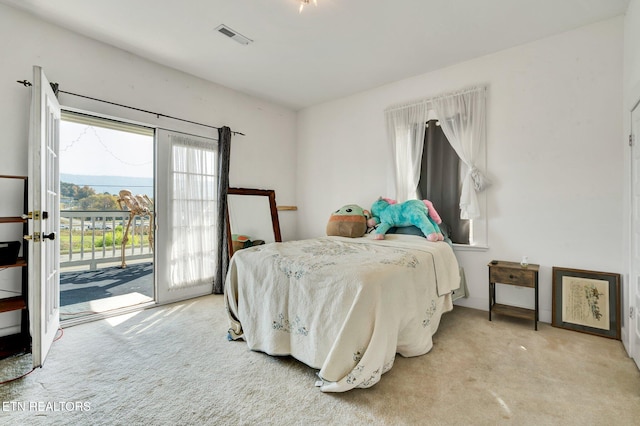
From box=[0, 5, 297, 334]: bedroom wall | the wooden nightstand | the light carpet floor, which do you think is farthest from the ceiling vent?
the wooden nightstand

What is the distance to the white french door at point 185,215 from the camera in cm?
323

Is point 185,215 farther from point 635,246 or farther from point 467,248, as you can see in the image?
point 635,246

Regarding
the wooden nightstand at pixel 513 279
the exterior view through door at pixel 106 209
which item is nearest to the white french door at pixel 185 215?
the exterior view through door at pixel 106 209

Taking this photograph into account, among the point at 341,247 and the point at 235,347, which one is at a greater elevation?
the point at 341,247

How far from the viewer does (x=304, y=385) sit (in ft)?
5.66

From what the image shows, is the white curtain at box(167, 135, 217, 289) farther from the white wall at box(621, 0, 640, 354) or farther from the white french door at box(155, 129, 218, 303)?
the white wall at box(621, 0, 640, 354)

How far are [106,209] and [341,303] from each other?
5043 millimetres

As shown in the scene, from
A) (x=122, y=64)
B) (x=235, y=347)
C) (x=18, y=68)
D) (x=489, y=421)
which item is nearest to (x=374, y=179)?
(x=235, y=347)

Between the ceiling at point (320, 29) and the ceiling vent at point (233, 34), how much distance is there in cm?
4

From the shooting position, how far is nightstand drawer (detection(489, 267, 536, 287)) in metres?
2.56

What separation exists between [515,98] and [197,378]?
3.59 meters

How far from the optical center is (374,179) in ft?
12.5

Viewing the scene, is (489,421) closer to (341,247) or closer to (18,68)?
(341,247)

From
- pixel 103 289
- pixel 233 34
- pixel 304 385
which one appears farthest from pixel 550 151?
pixel 103 289
